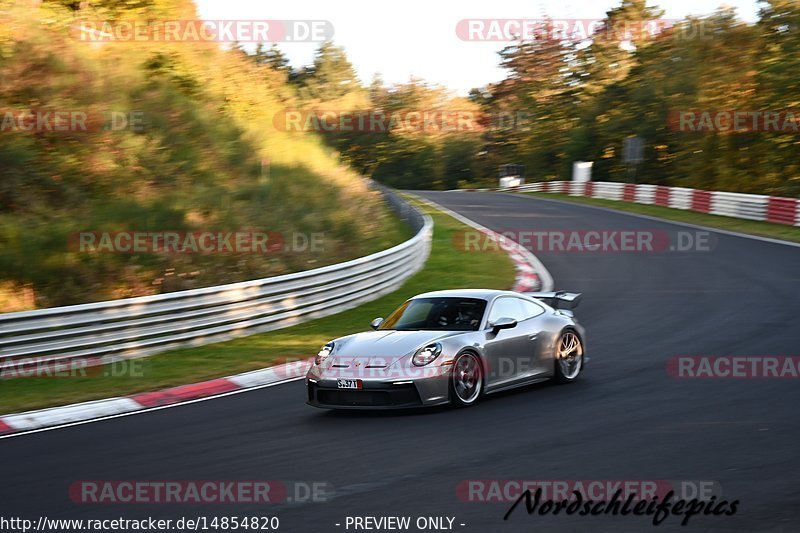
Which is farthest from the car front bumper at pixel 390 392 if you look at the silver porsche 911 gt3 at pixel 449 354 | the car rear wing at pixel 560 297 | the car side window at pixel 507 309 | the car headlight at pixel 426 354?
the car rear wing at pixel 560 297

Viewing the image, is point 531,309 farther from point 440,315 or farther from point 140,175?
point 140,175

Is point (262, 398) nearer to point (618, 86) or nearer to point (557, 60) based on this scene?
point (618, 86)

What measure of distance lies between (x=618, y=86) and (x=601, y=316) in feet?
166

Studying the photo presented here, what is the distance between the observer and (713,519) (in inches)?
230

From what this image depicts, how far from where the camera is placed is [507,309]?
10.6 m

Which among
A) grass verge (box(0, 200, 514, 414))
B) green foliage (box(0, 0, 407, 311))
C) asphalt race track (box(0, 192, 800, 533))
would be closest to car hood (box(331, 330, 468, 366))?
asphalt race track (box(0, 192, 800, 533))

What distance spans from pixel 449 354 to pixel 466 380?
444mm

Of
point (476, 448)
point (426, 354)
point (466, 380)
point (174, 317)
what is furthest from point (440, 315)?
point (174, 317)

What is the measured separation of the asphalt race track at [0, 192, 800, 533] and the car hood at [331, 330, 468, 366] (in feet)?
1.89

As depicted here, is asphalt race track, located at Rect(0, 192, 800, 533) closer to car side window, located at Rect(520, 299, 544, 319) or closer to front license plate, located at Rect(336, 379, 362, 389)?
front license plate, located at Rect(336, 379, 362, 389)

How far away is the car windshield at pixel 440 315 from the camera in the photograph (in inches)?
401

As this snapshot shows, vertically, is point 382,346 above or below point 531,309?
below

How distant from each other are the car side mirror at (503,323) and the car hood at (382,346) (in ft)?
1.29

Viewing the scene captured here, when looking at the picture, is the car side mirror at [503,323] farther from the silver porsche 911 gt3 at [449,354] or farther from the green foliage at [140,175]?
the green foliage at [140,175]
